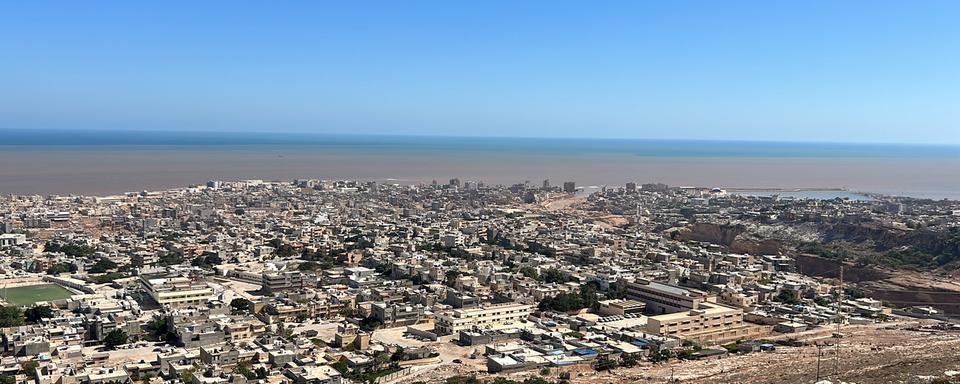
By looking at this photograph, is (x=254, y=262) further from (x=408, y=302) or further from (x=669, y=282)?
(x=669, y=282)

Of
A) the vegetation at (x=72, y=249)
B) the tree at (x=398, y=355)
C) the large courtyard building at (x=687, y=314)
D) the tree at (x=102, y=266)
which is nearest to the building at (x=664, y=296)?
the large courtyard building at (x=687, y=314)

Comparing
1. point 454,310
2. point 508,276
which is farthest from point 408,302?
point 508,276

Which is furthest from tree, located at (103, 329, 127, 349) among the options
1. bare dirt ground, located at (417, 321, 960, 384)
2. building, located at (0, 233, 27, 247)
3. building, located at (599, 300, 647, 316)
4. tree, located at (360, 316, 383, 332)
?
building, located at (0, 233, 27, 247)

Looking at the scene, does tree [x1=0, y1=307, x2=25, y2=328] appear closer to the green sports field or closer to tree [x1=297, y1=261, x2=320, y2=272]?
the green sports field

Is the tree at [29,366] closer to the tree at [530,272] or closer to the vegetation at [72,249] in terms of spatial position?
the tree at [530,272]

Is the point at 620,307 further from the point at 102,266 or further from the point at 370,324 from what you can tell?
the point at 102,266

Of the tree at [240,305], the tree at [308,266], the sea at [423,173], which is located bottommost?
the sea at [423,173]
